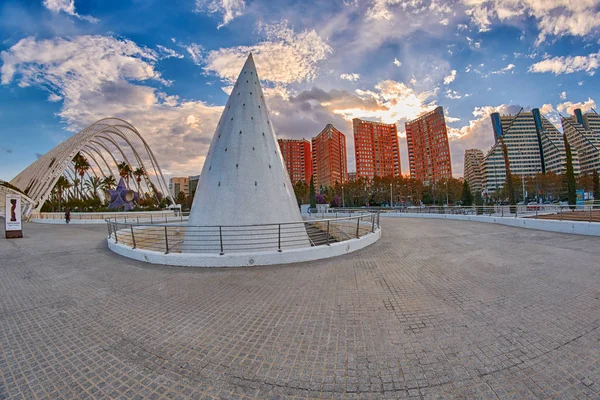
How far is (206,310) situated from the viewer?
13.7 ft

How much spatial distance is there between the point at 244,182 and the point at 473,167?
580 ft

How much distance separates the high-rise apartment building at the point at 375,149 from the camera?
438 ft

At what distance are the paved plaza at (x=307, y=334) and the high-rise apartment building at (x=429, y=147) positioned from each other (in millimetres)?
134217

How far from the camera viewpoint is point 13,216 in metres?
15.6

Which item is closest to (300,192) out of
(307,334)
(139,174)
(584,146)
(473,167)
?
(139,174)

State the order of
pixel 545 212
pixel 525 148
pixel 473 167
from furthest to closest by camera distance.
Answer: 1. pixel 473 167
2. pixel 525 148
3. pixel 545 212

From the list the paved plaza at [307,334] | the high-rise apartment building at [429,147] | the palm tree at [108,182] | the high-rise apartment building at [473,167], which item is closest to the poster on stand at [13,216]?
the paved plaza at [307,334]

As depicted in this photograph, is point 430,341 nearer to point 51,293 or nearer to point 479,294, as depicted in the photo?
point 479,294

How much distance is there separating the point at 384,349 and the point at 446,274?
3826 mm

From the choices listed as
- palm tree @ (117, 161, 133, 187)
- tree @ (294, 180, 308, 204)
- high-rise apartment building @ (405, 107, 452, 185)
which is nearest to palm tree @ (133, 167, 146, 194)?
palm tree @ (117, 161, 133, 187)

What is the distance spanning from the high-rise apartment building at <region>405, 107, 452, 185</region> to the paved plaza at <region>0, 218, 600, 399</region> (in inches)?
5284

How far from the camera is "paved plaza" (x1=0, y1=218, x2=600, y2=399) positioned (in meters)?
2.41

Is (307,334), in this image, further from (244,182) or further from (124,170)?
(124,170)

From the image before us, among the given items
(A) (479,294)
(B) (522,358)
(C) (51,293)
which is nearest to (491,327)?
(B) (522,358)
